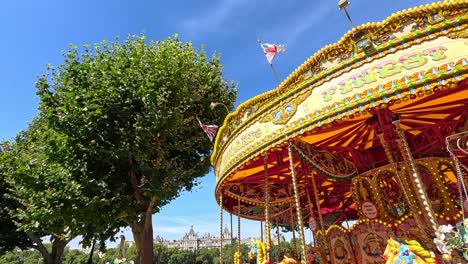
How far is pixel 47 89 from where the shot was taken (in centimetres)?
1073

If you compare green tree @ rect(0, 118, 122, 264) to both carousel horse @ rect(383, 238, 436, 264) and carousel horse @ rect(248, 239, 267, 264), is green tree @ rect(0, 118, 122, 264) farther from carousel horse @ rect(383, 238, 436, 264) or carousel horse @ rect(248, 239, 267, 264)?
carousel horse @ rect(383, 238, 436, 264)

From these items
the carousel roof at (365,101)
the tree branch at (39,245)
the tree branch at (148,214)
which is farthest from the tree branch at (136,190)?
the tree branch at (39,245)

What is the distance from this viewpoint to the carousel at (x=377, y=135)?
154 inches

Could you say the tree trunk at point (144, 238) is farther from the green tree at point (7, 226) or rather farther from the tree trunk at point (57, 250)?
the tree trunk at point (57, 250)

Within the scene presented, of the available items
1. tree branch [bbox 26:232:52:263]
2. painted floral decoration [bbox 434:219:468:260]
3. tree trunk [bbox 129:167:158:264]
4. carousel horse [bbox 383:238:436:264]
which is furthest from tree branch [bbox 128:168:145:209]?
tree branch [bbox 26:232:52:263]

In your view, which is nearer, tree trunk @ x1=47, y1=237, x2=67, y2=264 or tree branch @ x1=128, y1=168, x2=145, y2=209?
tree branch @ x1=128, y1=168, x2=145, y2=209

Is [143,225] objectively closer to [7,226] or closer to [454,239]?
[454,239]

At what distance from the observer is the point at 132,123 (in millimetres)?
10609

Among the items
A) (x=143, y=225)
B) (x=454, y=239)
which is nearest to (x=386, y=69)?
(x=454, y=239)

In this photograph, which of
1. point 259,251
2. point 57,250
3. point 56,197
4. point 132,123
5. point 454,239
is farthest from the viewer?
point 57,250

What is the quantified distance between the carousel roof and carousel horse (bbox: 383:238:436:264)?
6.65 feet

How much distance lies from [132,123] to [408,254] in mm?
9430

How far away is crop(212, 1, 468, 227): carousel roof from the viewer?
391cm

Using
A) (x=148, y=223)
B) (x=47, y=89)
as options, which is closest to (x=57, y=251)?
(x=148, y=223)
